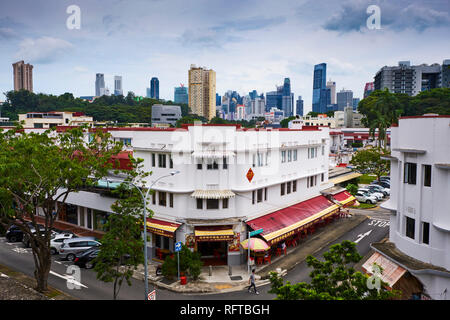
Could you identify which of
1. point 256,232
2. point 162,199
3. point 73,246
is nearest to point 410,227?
point 256,232

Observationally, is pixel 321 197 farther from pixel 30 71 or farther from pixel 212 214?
pixel 30 71

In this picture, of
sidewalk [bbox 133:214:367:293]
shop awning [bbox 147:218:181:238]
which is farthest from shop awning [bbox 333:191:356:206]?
shop awning [bbox 147:218:181:238]

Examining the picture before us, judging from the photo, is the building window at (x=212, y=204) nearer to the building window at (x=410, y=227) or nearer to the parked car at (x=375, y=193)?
the building window at (x=410, y=227)

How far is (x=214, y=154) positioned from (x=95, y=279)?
13.4 m

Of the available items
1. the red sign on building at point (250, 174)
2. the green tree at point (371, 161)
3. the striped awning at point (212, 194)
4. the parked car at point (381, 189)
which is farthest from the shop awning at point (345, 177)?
the striped awning at point (212, 194)

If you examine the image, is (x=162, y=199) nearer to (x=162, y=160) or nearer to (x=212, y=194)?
(x=162, y=160)

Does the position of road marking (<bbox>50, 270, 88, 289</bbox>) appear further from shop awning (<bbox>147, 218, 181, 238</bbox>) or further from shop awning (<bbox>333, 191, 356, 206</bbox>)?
shop awning (<bbox>333, 191, 356, 206</bbox>)

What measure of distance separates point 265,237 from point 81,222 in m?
23.3

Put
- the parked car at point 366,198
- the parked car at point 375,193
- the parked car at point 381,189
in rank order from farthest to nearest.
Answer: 1. the parked car at point 381,189
2. the parked car at point 375,193
3. the parked car at point 366,198

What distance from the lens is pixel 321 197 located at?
140 ft

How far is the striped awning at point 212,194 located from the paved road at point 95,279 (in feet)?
24.8

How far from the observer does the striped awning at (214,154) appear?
29016 millimetres

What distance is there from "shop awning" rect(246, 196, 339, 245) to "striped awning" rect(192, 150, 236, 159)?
20.5 ft

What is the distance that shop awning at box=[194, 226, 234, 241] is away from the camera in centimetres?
2875
